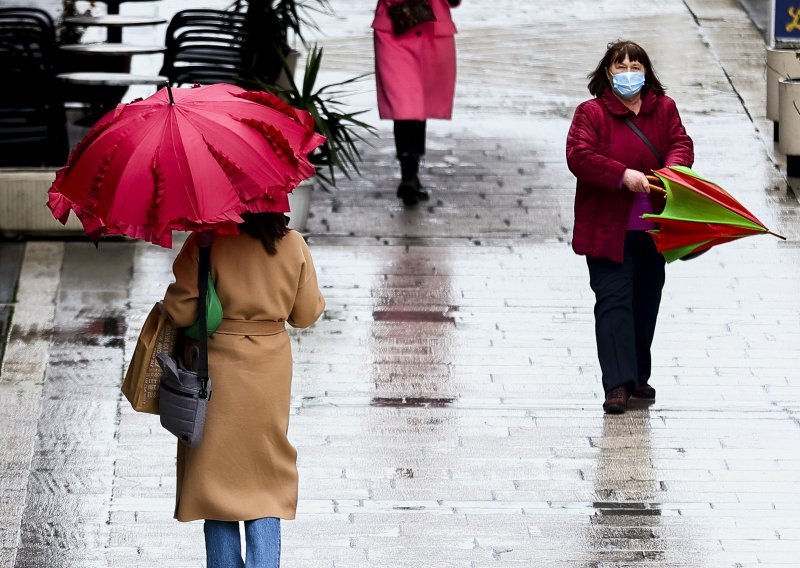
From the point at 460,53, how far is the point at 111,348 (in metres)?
7.22

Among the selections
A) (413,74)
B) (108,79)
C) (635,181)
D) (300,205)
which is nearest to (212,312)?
(635,181)

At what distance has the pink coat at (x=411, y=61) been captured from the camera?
10203mm

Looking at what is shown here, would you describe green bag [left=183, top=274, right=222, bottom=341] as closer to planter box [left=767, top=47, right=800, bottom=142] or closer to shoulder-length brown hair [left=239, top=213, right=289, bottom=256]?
shoulder-length brown hair [left=239, top=213, right=289, bottom=256]

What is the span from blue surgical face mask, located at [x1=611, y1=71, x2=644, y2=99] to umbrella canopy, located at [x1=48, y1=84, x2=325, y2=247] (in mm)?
2565

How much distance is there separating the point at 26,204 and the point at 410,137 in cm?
257

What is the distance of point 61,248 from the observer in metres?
9.51

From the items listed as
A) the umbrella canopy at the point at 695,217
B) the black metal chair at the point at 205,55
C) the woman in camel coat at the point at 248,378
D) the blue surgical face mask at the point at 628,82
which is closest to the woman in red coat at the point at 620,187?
the blue surgical face mask at the point at 628,82

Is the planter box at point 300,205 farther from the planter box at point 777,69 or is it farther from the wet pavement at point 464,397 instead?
the planter box at point 777,69

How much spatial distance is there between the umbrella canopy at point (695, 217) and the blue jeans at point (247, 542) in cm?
240

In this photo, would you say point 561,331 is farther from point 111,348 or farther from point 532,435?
point 111,348

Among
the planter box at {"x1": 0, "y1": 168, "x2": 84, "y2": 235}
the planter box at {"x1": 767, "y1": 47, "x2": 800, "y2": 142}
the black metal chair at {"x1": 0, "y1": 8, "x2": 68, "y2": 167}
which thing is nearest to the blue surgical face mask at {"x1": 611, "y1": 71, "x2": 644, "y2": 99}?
the planter box at {"x1": 0, "y1": 168, "x2": 84, "y2": 235}

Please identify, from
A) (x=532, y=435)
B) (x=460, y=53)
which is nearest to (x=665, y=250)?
(x=532, y=435)

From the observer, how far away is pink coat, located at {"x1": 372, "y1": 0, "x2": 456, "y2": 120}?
33.5 feet

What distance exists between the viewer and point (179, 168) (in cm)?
442
